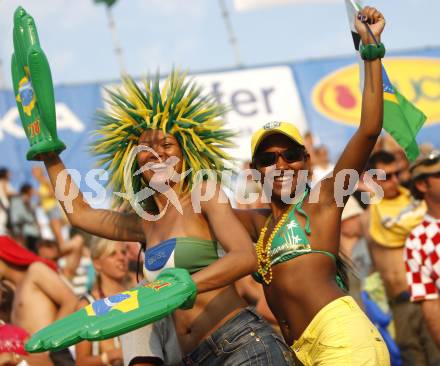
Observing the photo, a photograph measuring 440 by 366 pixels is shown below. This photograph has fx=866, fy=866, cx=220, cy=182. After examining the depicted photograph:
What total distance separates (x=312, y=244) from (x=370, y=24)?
1015 millimetres

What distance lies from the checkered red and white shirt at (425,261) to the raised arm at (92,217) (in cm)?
205

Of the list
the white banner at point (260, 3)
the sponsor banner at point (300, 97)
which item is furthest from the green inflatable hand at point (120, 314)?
the sponsor banner at point (300, 97)

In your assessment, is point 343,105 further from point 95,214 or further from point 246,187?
point 95,214

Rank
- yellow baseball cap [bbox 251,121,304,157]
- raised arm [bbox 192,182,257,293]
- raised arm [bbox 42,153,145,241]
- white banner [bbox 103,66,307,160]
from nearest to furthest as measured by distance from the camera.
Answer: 1. raised arm [bbox 192,182,257,293]
2. yellow baseball cap [bbox 251,121,304,157]
3. raised arm [bbox 42,153,145,241]
4. white banner [bbox 103,66,307,160]

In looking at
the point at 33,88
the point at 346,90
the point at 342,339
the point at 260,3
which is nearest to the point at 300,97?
the point at 346,90

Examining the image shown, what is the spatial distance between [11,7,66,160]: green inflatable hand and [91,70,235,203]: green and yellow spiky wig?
10.3 inches

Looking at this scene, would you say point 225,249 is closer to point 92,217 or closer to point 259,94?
point 92,217

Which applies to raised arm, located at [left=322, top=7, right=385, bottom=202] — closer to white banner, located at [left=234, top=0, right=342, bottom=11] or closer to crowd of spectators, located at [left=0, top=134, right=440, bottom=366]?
crowd of spectators, located at [left=0, top=134, right=440, bottom=366]

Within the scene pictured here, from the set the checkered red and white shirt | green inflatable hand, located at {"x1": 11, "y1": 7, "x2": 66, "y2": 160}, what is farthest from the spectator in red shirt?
green inflatable hand, located at {"x1": 11, "y1": 7, "x2": 66, "y2": 160}

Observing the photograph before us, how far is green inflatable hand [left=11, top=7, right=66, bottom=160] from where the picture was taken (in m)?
4.18

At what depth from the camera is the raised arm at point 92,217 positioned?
438cm

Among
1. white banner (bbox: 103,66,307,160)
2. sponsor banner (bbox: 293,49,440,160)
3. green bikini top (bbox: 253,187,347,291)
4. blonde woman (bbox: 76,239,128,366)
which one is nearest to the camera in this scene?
green bikini top (bbox: 253,187,347,291)

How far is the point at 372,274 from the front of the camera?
297 inches

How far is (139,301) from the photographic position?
3.19 meters
